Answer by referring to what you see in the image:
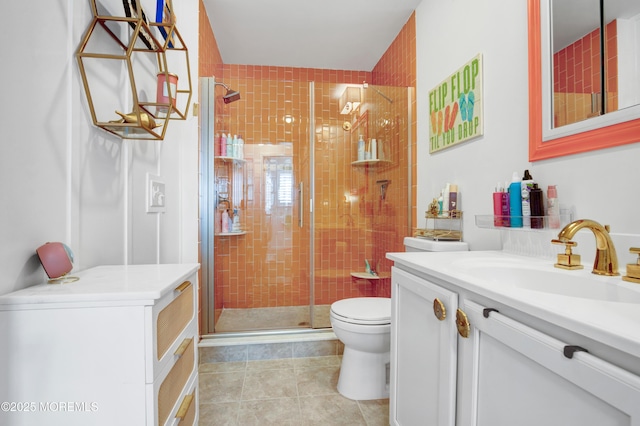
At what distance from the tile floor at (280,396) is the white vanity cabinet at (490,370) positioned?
462 mm

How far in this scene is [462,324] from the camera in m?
0.80

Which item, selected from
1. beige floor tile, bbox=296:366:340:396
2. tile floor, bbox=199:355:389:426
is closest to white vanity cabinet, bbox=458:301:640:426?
tile floor, bbox=199:355:389:426

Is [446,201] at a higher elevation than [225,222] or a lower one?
higher

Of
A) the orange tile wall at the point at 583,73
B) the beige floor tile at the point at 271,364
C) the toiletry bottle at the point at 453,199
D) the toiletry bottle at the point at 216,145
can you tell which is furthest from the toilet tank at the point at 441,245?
the toiletry bottle at the point at 216,145

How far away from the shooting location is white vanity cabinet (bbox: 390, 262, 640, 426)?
0.47 metres

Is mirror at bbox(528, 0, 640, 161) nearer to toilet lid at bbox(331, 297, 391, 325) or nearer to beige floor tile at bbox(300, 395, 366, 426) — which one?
toilet lid at bbox(331, 297, 391, 325)

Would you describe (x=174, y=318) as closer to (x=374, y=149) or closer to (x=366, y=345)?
(x=366, y=345)

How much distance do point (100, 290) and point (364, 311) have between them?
1.33m

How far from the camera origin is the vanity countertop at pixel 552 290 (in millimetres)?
479

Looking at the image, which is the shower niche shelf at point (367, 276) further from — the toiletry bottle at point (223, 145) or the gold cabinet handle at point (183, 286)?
the gold cabinet handle at point (183, 286)

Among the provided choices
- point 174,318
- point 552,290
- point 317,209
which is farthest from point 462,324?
point 317,209

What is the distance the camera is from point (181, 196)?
206cm

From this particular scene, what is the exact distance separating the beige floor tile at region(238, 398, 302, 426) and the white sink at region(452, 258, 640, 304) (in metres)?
1.15

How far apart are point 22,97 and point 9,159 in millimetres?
160
